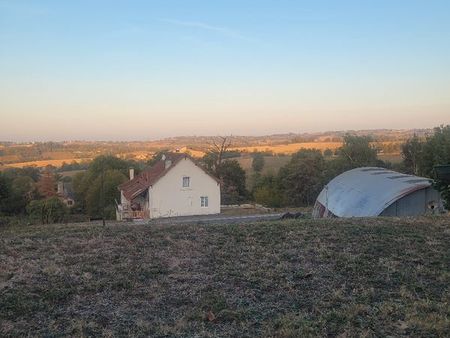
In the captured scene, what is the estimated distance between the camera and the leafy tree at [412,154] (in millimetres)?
41062

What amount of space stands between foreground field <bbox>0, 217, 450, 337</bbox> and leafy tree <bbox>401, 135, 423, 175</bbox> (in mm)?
36752

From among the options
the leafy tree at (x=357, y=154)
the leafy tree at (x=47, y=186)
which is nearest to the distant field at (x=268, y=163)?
the leafy tree at (x=357, y=154)

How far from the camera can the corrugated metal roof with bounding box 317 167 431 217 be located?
1742cm

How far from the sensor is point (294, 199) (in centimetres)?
4678

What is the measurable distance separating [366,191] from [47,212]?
24818 millimetres

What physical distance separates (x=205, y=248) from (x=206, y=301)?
1.94 metres

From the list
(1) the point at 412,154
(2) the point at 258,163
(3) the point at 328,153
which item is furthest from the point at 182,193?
(3) the point at 328,153

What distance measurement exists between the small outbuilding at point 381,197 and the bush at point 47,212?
2056cm

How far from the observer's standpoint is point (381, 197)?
17.9 m

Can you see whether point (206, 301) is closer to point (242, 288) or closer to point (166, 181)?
point (242, 288)

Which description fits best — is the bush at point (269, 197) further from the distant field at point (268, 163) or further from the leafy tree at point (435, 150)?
the leafy tree at point (435, 150)

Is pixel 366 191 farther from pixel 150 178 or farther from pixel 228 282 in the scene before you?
pixel 150 178

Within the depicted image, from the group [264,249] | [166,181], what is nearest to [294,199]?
[166,181]

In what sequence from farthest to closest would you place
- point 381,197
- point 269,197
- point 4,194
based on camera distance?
1. point 269,197
2. point 4,194
3. point 381,197
